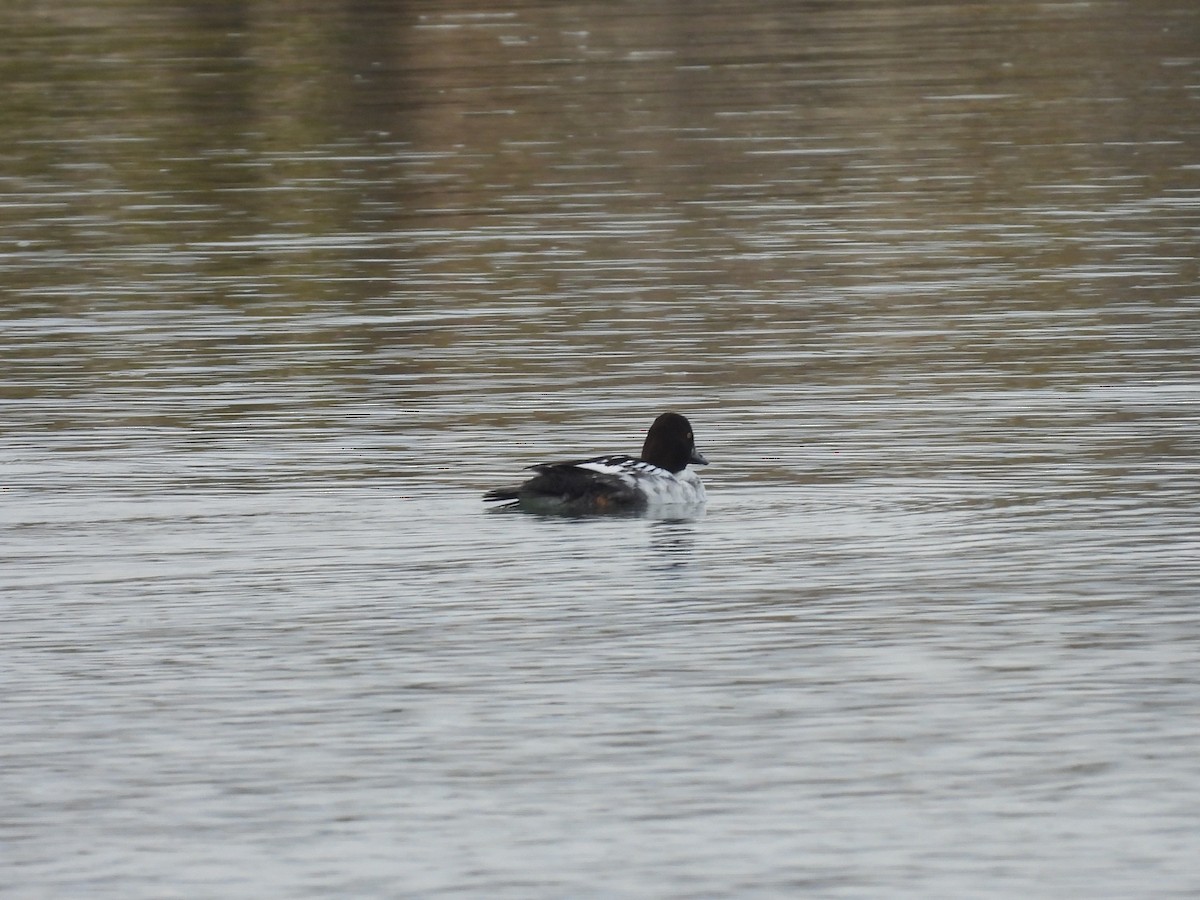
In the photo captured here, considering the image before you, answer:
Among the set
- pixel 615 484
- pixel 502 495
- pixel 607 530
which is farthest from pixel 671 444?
pixel 502 495

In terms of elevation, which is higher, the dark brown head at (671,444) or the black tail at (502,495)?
the dark brown head at (671,444)

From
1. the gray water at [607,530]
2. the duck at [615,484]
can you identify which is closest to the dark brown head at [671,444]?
the duck at [615,484]

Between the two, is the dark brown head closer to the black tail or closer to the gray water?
the gray water

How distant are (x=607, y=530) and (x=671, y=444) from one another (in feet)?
2.77

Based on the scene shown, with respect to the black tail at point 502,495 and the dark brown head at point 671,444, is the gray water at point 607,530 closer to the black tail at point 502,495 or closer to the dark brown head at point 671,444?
the black tail at point 502,495

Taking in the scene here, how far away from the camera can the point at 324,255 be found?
98.3 feet

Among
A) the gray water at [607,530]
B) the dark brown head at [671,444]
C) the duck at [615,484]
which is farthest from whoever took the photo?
the dark brown head at [671,444]

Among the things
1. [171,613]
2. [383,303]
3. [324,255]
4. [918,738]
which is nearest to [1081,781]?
[918,738]

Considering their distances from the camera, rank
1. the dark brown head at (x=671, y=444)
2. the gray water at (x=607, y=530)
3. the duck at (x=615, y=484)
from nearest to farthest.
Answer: the gray water at (x=607, y=530) → the duck at (x=615, y=484) → the dark brown head at (x=671, y=444)

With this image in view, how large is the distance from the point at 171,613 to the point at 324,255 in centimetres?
1684

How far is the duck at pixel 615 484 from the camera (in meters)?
15.7

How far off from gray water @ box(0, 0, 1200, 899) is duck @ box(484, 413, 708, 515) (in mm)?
210

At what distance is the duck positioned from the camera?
15672mm

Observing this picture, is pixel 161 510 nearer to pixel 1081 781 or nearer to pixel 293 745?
pixel 293 745
